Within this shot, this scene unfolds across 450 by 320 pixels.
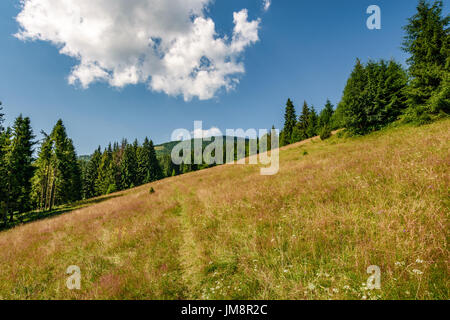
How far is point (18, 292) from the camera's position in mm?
4547

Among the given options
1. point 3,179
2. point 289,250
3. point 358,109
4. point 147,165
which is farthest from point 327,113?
point 3,179

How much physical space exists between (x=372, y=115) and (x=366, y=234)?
980 inches

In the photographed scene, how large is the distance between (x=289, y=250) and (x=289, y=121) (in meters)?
53.9

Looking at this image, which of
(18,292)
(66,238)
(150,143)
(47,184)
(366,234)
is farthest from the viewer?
(150,143)

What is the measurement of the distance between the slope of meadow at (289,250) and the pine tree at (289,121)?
149ft

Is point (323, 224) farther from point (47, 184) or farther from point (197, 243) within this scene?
point (47, 184)

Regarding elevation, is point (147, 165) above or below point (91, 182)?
above

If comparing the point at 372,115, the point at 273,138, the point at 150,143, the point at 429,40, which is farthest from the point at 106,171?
the point at 429,40

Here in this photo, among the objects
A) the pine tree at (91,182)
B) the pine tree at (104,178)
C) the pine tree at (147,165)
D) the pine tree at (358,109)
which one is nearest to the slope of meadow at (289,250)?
the pine tree at (358,109)

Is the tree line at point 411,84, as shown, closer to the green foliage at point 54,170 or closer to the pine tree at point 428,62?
the pine tree at point 428,62

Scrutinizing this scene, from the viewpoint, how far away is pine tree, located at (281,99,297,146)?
168 ft

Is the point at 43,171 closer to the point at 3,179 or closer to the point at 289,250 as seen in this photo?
the point at 3,179

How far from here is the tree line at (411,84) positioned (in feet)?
46.7

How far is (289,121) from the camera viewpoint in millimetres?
51906
